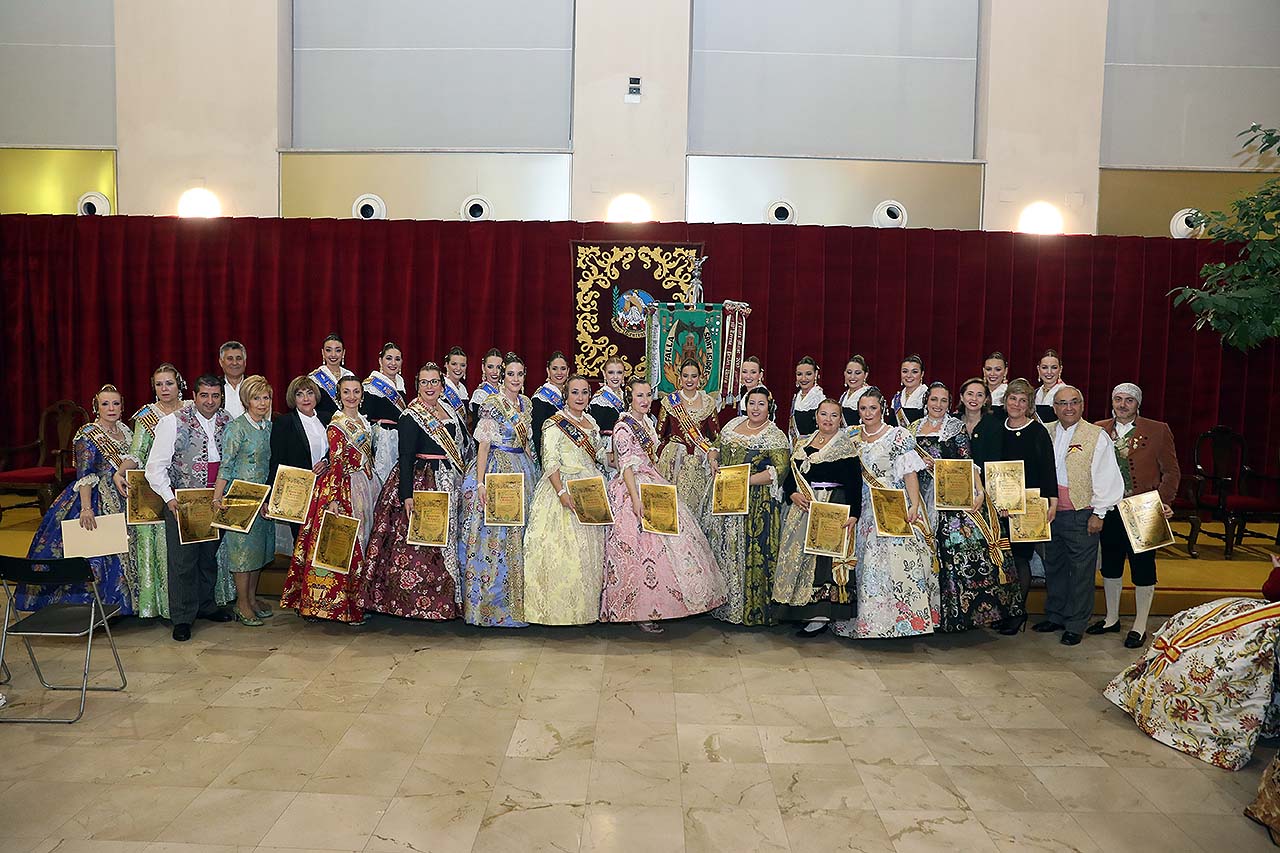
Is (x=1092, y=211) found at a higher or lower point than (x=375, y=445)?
higher

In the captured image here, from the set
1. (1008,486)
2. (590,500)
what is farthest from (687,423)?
(1008,486)

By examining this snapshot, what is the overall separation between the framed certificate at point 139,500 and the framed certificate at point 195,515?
0.21m

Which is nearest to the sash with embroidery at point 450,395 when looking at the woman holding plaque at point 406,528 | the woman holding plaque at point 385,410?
the woman holding plaque at point 385,410

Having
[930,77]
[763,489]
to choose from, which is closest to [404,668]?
[763,489]

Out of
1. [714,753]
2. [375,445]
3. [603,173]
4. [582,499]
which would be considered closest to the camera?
[714,753]

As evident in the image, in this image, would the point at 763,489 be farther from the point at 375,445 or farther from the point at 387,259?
the point at 387,259

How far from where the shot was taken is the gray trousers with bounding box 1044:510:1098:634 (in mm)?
5113

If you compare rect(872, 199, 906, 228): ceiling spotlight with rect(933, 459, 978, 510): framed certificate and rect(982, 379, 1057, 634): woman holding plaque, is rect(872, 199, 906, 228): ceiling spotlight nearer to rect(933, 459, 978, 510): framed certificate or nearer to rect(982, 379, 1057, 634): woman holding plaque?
rect(982, 379, 1057, 634): woman holding plaque

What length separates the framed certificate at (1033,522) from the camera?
16.2ft

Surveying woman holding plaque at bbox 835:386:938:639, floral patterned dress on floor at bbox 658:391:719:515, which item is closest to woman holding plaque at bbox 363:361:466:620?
floral patterned dress on floor at bbox 658:391:719:515

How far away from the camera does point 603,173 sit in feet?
27.2

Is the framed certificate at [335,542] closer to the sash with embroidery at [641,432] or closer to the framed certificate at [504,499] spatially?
the framed certificate at [504,499]

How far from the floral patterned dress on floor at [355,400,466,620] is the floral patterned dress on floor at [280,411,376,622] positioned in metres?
0.07

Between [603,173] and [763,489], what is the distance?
440 centimetres
